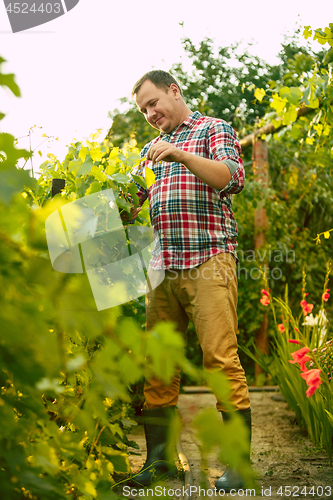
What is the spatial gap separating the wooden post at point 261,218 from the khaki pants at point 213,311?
237cm

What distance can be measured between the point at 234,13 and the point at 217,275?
4727mm

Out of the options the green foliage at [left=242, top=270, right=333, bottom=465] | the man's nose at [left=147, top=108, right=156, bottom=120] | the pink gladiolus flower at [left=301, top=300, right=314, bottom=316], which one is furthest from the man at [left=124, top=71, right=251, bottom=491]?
the pink gladiolus flower at [left=301, top=300, right=314, bottom=316]

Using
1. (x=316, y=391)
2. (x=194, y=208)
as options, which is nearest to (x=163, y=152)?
(x=194, y=208)

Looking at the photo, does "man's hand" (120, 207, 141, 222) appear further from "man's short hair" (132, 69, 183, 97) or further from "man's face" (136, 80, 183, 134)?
"man's short hair" (132, 69, 183, 97)

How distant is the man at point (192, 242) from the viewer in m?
1.60

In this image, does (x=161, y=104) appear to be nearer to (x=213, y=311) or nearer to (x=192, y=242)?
(x=192, y=242)

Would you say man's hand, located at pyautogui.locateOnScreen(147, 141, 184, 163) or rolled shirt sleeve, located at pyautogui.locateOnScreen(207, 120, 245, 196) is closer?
man's hand, located at pyautogui.locateOnScreen(147, 141, 184, 163)

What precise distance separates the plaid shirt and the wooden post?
7.77ft

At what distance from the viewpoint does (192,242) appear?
5.51 ft

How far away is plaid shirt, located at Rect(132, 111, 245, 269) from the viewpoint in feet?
5.45

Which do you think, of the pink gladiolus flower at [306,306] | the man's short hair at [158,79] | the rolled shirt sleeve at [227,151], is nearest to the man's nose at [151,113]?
the man's short hair at [158,79]

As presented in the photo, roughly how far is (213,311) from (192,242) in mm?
295

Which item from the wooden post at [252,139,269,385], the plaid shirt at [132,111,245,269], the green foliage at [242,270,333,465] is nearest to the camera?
the plaid shirt at [132,111,245,269]

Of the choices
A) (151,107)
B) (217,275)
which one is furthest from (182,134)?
(217,275)
